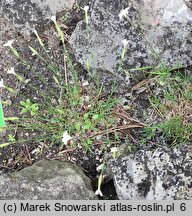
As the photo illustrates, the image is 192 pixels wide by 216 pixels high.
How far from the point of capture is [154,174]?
2.65 meters

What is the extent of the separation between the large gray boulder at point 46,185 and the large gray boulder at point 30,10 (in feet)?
4.34

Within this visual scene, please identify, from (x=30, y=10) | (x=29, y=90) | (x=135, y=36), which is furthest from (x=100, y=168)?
(x=30, y=10)

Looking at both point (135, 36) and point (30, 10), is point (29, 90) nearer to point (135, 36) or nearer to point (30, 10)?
point (30, 10)

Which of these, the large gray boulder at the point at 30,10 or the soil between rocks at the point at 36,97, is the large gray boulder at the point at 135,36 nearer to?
the soil between rocks at the point at 36,97

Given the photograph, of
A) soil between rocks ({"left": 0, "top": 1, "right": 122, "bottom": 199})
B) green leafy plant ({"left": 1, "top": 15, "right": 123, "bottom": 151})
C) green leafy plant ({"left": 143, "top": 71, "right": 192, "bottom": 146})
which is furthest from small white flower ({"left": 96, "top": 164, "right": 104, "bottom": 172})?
green leafy plant ({"left": 143, "top": 71, "right": 192, "bottom": 146})

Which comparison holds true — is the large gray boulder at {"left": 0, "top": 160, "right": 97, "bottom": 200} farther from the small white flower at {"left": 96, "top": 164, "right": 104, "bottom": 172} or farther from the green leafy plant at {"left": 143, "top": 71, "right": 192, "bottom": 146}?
the green leafy plant at {"left": 143, "top": 71, "right": 192, "bottom": 146}

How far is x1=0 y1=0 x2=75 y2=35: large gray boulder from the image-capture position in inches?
130

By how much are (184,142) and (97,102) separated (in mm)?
785

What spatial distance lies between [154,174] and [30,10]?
1792 millimetres

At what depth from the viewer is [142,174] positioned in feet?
8.87

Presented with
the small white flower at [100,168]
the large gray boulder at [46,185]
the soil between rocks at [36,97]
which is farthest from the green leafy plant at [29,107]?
the small white flower at [100,168]

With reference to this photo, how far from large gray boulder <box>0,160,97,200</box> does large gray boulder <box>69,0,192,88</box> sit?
881mm

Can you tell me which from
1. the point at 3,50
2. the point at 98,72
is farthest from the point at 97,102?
the point at 3,50

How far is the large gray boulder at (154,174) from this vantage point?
2.58 meters
